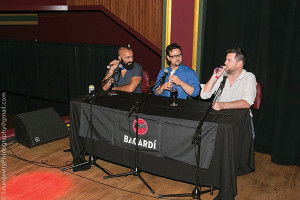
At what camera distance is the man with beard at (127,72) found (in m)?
4.11

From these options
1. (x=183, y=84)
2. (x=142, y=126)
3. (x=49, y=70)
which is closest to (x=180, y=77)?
(x=183, y=84)

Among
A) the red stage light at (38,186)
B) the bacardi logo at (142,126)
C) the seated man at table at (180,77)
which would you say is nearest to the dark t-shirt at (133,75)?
the seated man at table at (180,77)

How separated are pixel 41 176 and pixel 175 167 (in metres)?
1.66

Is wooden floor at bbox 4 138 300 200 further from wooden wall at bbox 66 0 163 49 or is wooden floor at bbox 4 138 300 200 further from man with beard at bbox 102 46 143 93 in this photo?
wooden wall at bbox 66 0 163 49

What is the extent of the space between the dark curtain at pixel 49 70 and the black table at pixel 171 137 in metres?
2.75

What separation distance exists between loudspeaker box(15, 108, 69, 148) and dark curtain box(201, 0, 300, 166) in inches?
102

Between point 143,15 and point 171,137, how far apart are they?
3.12 metres

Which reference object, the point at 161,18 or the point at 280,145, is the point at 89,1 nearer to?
the point at 161,18

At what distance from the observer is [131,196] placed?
3145 mm

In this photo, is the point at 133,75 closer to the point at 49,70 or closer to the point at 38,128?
the point at 38,128

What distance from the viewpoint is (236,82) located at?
11.0 feet

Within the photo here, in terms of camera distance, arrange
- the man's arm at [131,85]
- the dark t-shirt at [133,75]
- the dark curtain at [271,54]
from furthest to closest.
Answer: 1. the dark t-shirt at [133,75]
2. the man's arm at [131,85]
3. the dark curtain at [271,54]

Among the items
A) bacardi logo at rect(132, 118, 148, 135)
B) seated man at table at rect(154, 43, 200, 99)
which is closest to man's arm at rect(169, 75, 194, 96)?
seated man at table at rect(154, 43, 200, 99)

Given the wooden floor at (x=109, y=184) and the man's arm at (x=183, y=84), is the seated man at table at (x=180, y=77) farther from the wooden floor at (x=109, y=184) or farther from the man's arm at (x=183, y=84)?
the wooden floor at (x=109, y=184)
